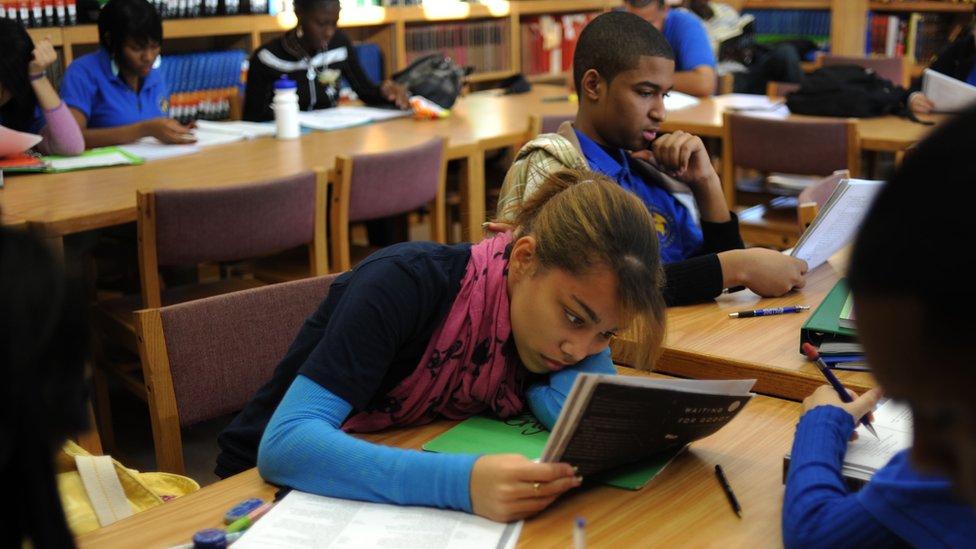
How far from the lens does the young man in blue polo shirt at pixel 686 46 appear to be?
4.27 metres

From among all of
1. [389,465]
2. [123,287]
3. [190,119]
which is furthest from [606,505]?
[190,119]

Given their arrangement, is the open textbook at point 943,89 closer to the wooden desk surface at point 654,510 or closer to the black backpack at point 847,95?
the black backpack at point 847,95

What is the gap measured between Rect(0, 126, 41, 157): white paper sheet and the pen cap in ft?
6.96

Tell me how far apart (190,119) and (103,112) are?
126 centimetres

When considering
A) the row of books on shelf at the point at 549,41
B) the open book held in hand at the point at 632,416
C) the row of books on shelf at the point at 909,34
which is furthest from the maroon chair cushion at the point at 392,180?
the row of books on shelf at the point at 909,34

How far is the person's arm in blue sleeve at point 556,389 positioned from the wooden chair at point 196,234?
126 centimetres

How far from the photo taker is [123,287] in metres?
3.41

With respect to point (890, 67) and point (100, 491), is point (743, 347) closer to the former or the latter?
point (100, 491)

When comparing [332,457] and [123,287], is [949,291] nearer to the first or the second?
[332,457]

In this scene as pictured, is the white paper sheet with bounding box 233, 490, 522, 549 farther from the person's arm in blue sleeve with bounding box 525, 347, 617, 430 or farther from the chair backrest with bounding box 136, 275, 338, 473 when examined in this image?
the chair backrest with bounding box 136, 275, 338, 473

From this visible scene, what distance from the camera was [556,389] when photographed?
1351 millimetres

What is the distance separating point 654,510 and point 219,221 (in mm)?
1562

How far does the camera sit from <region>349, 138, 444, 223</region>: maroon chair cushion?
2.81 m

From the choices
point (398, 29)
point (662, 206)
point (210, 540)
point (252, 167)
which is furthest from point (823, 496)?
point (398, 29)
